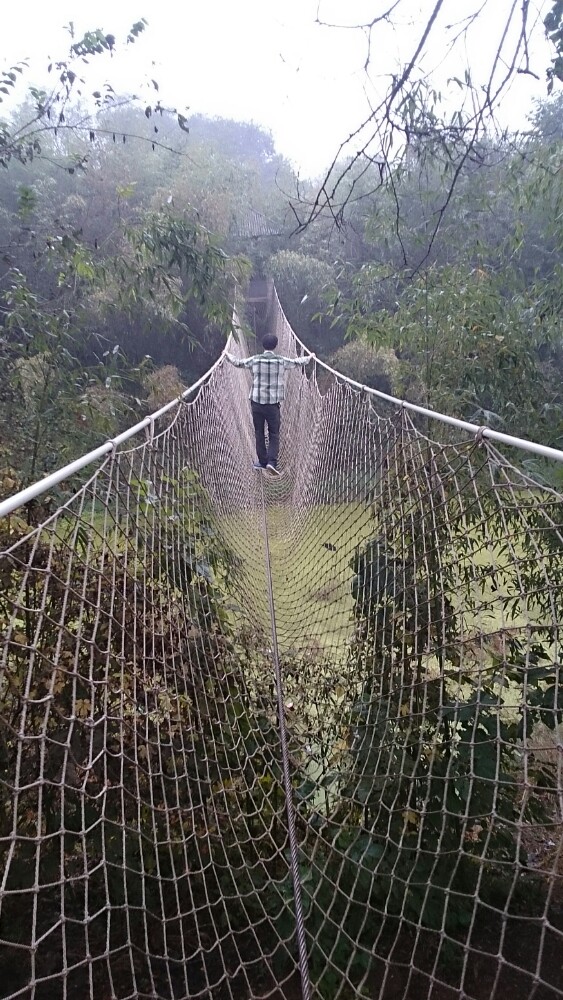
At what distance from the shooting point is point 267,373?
11.5ft

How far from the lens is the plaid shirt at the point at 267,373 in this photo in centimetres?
347

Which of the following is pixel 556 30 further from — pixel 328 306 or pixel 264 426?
pixel 264 426

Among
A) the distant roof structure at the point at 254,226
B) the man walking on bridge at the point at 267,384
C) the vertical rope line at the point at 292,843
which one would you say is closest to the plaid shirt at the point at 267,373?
the man walking on bridge at the point at 267,384

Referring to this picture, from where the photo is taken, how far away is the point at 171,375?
641cm

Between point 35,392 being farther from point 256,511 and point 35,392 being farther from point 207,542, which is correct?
point 256,511

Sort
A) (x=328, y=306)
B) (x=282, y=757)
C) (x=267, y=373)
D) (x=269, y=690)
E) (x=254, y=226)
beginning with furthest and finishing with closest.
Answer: (x=254, y=226)
(x=267, y=373)
(x=328, y=306)
(x=269, y=690)
(x=282, y=757)

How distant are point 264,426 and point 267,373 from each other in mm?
380

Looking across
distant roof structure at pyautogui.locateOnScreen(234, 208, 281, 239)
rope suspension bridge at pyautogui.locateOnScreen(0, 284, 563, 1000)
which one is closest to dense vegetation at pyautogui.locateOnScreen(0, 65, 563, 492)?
rope suspension bridge at pyautogui.locateOnScreen(0, 284, 563, 1000)

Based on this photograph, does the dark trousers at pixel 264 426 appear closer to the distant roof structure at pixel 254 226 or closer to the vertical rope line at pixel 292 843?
the vertical rope line at pixel 292 843

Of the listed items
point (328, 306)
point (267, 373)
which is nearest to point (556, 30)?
point (328, 306)

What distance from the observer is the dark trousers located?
3.63 m

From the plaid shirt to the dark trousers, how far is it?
52 millimetres

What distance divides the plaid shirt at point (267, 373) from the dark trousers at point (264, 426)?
52 millimetres

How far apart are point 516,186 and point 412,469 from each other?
150 centimetres
